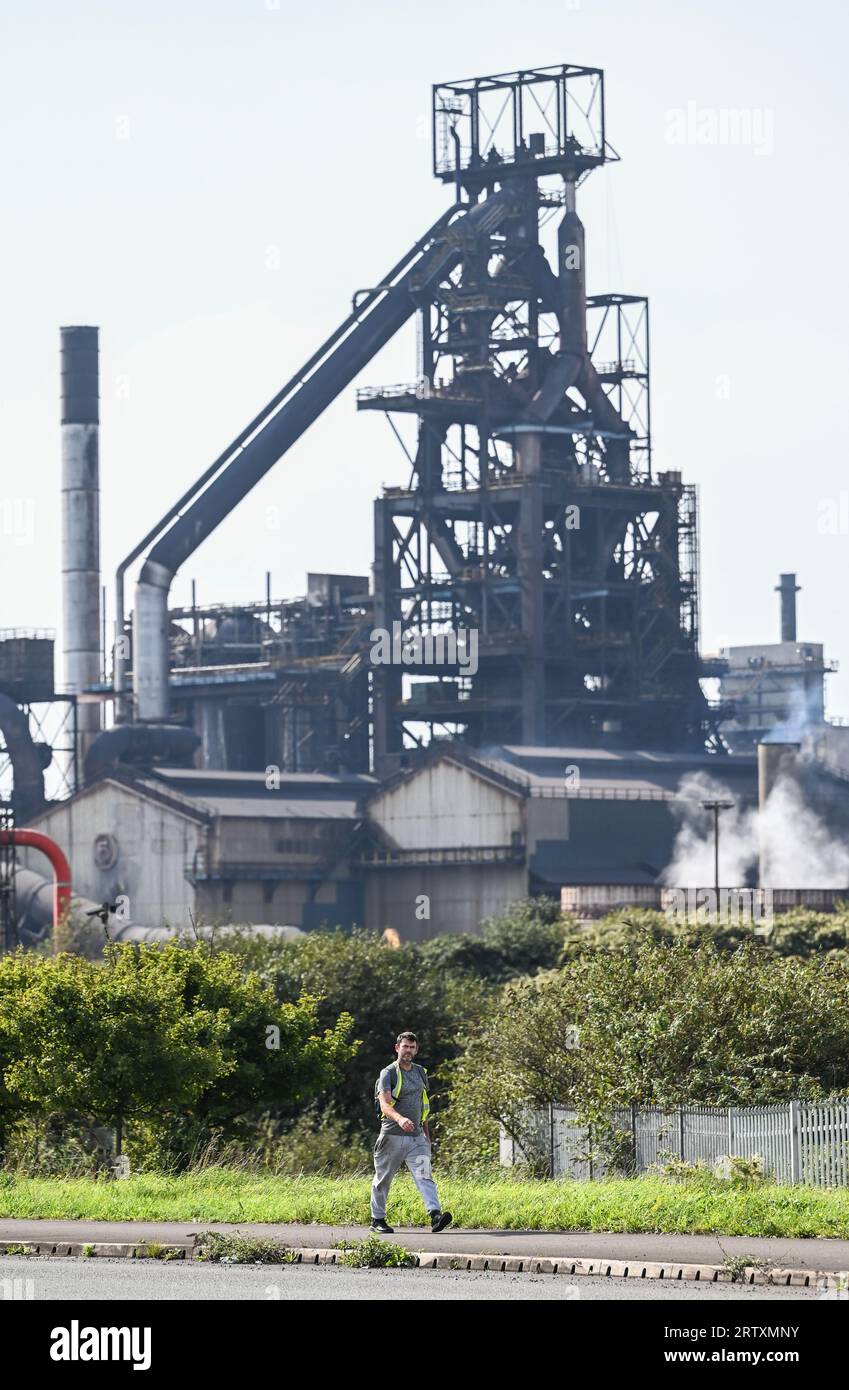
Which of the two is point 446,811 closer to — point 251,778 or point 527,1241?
point 251,778

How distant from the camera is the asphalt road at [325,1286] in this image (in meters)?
15.9

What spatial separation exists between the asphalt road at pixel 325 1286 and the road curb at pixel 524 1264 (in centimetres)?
16

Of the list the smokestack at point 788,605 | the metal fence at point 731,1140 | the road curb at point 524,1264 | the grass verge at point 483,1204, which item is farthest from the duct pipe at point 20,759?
the road curb at point 524,1264

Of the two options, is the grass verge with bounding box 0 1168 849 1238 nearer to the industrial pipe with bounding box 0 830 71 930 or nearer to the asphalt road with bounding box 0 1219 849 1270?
the asphalt road with bounding box 0 1219 849 1270

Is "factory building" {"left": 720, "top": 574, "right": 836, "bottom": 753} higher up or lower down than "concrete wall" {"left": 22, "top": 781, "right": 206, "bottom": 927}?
higher up

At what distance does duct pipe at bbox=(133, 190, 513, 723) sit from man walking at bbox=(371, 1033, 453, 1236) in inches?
3052

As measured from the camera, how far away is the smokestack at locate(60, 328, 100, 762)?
100 meters

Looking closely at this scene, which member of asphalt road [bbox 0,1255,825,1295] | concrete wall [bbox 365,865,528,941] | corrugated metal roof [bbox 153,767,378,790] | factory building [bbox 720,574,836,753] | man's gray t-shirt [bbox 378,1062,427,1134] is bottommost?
concrete wall [bbox 365,865,528,941]

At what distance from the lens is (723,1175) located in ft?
73.7

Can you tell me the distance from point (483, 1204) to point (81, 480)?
8251 centimetres

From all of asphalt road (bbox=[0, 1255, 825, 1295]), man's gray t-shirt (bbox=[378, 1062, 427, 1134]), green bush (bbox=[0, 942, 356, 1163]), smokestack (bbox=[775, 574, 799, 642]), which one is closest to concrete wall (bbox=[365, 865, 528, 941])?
smokestack (bbox=[775, 574, 799, 642])

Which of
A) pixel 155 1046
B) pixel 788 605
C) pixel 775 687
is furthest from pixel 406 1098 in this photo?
pixel 788 605

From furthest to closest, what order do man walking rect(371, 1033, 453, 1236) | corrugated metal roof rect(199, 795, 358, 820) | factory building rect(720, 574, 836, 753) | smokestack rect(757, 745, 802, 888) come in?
1. factory building rect(720, 574, 836, 753)
2. corrugated metal roof rect(199, 795, 358, 820)
3. smokestack rect(757, 745, 802, 888)
4. man walking rect(371, 1033, 453, 1236)

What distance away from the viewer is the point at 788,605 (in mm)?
132875
